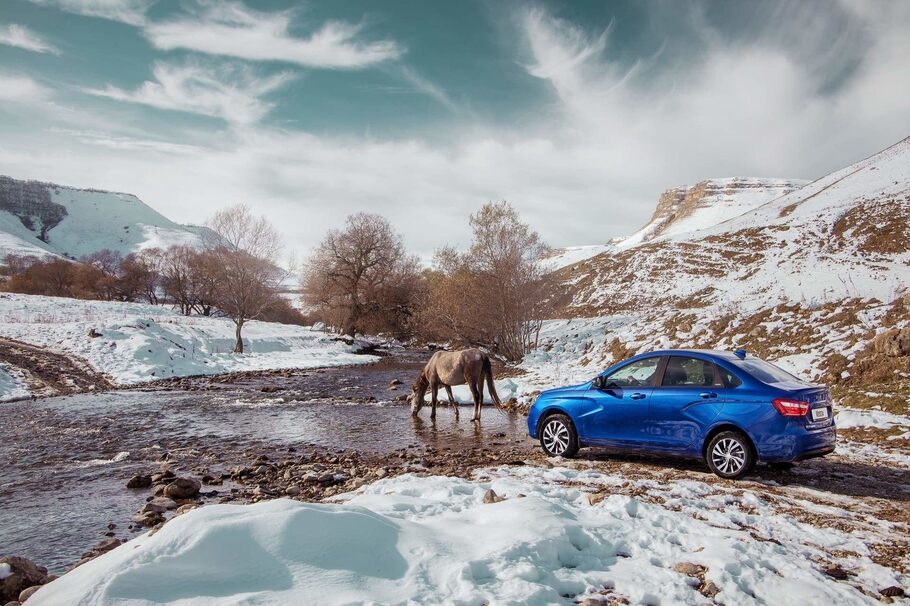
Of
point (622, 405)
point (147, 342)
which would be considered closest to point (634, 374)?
point (622, 405)

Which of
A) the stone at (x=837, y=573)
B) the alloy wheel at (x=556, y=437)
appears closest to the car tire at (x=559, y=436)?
the alloy wheel at (x=556, y=437)

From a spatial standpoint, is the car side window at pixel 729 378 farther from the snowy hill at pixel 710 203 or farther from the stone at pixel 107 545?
the snowy hill at pixel 710 203

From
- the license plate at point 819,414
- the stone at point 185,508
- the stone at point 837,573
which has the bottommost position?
the stone at point 185,508

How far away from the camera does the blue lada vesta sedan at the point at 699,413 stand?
6.95 meters

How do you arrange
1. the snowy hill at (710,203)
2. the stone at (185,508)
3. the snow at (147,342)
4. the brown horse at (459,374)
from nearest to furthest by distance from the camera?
the stone at (185,508), the brown horse at (459,374), the snow at (147,342), the snowy hill at (710,203)

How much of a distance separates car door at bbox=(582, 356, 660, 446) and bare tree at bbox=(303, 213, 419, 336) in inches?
1602

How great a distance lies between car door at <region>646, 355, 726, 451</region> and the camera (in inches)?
299

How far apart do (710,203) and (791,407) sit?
518 ft

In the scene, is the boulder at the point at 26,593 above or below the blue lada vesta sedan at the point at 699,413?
below

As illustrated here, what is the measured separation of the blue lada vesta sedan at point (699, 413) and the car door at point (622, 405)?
16 mm

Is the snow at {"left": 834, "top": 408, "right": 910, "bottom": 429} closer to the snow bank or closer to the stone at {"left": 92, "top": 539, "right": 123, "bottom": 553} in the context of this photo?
the snow bank

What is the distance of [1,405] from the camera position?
656 inches

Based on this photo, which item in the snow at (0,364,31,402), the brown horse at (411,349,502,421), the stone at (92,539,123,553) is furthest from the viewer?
the snow at (0,364,31,402)

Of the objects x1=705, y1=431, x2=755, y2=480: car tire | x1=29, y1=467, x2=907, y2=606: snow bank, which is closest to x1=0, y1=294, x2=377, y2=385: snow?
x1=29, y1=467, x2=907, y2=606: snow bank
